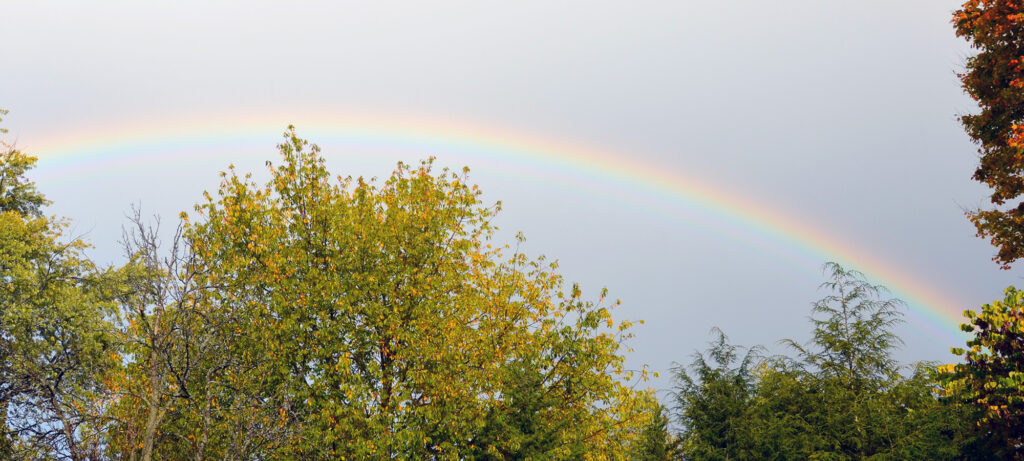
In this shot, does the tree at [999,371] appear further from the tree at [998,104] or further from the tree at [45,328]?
the tree at [45,328]

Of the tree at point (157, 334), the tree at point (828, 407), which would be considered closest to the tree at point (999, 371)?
the tree at point (828, 407)

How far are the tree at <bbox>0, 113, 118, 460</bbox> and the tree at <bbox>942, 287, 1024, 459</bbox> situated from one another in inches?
672

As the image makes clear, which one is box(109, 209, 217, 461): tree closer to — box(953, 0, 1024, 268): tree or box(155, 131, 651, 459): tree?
box(155, 131, 651, 459): tree

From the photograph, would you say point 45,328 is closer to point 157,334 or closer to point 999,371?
point 157,334

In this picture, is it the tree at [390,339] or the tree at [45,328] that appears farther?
the tree at [390,339]

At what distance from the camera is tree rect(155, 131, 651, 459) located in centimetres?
1703

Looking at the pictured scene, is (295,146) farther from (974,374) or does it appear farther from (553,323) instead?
(974,374)

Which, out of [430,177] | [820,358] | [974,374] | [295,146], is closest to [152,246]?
[295,146]

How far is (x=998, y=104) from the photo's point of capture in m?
19.4

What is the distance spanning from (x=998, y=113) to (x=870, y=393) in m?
9.27

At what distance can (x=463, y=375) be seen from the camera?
18.2 m

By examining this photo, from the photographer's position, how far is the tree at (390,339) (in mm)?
17031

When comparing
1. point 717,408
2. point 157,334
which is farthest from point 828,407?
point 157,334

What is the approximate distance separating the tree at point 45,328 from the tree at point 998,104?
22.6 metres
